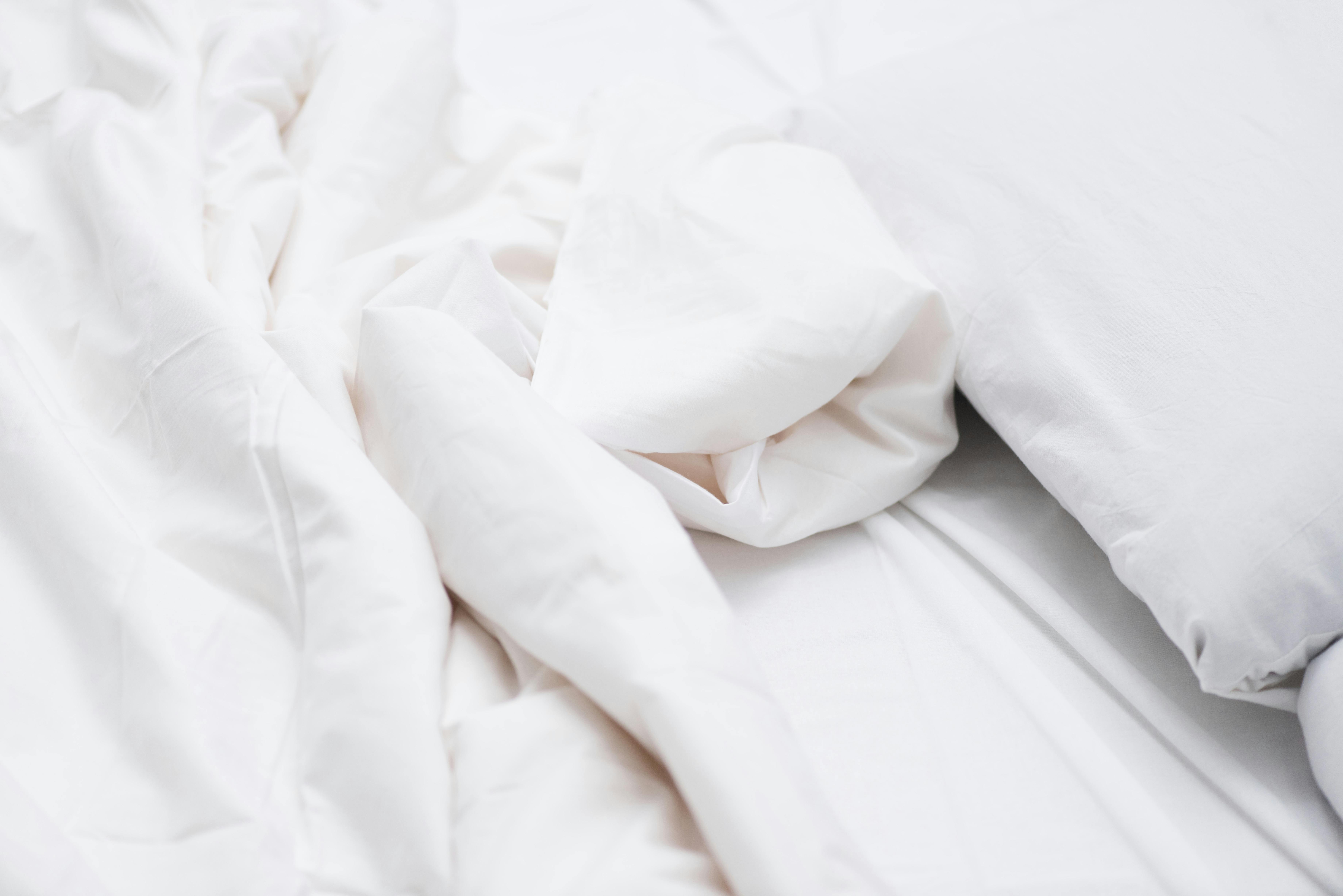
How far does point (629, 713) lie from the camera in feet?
1.53

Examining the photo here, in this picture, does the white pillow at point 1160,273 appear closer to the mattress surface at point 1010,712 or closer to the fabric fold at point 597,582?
the mattress surface at point 1010,712

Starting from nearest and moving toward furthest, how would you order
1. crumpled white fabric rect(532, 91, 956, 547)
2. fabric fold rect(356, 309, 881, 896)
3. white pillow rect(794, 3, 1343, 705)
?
fabric fold rect(356, 309, 881, 896) < white pillow rect(794, 3, 1343, 705) < crumpled white fabric rect(532, 91, 956, 547)

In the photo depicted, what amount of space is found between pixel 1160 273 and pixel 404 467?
1.63 feet

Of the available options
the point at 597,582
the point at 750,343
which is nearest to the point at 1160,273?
→ the point at 750,343

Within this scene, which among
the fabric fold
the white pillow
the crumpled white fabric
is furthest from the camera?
the crumpled white fabric

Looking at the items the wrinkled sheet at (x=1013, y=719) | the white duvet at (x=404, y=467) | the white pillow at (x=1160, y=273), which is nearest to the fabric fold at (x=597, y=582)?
the white duvet at (x=404, y=467)

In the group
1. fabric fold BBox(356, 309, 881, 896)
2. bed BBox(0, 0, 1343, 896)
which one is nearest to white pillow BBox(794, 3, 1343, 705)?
bed BBox(0, 0, 1343, 896)

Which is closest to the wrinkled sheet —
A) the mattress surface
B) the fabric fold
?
the mattress surface

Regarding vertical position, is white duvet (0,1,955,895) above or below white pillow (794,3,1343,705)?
below

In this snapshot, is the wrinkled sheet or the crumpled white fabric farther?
the crumpled white fabric

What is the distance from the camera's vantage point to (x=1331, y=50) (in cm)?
75

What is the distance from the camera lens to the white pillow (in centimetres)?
53

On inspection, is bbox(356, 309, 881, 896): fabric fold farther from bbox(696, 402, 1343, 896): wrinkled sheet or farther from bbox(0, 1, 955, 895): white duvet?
bbox(696, 402, 1343, 896): wrinkled sheet

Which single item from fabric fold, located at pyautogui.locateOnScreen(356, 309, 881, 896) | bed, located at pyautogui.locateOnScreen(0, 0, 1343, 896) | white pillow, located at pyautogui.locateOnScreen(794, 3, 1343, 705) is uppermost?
white pillow, located at pyautogui.locateOnScreen(794, 3, 1343, 705)
